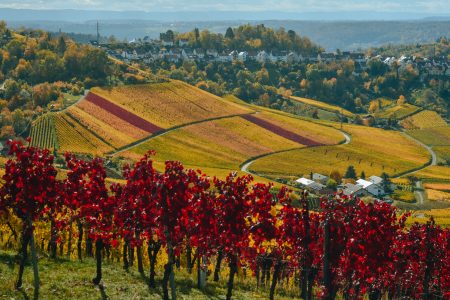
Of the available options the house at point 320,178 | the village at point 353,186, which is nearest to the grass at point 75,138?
the village at point 353,186

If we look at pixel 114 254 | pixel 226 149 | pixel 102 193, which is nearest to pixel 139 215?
pixel 102 193

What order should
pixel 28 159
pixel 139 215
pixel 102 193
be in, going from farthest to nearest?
pixel 102 193
pixel 139 215
pixel 28 159

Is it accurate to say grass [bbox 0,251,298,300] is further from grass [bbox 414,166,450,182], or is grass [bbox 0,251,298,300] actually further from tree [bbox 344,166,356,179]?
grass [bbox 414,166,450,182]

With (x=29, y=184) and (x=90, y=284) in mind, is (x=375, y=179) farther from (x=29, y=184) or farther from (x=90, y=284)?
(x=29, y=184)

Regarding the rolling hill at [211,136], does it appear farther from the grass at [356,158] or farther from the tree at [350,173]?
the tree at [350,173]

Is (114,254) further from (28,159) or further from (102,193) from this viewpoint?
(28,159)
